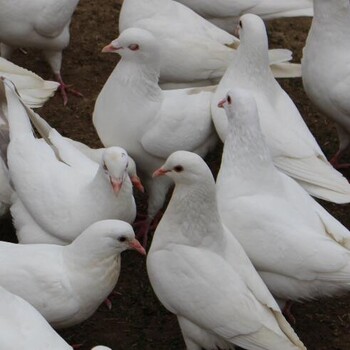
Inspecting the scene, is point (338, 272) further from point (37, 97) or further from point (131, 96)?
point (37, 97)

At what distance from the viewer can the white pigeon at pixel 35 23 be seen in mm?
7121

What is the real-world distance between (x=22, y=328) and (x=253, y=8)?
Result: 12.8 feet

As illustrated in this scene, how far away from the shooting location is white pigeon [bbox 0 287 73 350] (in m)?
4.51

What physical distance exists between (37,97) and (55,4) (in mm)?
884

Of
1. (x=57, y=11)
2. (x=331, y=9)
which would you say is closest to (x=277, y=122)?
(x=331, y=9)

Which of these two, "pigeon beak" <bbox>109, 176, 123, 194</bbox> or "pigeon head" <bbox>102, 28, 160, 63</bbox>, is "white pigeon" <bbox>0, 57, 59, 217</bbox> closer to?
"pigeon head" <bbox>102, 28, 160, 63</bbox>

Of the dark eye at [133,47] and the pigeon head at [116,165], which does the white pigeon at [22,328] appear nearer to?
the pigeon head at [116,165]

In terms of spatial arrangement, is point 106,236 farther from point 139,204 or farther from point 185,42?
point 185,42

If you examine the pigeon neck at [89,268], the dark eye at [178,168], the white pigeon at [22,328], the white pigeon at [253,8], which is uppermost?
the dark eye at [178,168]

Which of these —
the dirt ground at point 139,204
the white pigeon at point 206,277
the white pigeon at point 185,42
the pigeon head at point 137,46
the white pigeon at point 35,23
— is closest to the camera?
the white pigeon at point 206,277

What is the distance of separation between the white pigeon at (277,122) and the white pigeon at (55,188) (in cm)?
102

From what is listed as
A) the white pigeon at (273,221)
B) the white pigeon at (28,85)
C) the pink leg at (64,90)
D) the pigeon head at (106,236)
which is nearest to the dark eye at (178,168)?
the pigeon head at (106,236)

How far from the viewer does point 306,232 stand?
540 centimetres

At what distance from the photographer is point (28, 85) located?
263 inches
